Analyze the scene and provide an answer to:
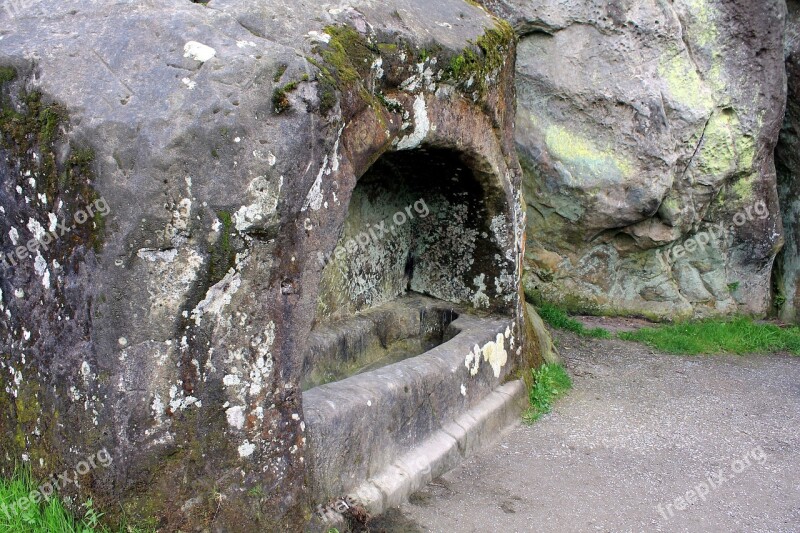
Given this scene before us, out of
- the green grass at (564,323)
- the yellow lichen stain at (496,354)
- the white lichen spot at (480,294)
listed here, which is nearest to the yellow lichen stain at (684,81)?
the green grass at (564,323)

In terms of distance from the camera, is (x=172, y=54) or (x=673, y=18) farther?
(x=673, y=18)

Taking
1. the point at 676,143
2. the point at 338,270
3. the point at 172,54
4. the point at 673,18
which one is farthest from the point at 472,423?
the point at 673,18

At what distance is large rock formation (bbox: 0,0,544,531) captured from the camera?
2.38 m

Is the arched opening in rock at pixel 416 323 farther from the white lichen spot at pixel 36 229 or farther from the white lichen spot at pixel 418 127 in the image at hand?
the white lichen spot at pixel 36 229

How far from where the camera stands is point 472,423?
4004 mm

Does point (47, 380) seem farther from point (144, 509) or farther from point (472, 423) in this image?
point (472, 423)

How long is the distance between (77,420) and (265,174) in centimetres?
103

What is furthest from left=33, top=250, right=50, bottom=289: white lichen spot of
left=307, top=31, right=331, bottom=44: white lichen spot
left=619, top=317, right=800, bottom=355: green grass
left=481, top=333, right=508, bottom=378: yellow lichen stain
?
left=619, top=317, right=800, bottom=355: green grass

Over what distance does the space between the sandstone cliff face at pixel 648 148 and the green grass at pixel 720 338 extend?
41cm

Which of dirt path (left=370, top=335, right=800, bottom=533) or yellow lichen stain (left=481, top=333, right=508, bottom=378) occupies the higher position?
yellow lichen stain (left=481, top=333, right=508, bottom=378)

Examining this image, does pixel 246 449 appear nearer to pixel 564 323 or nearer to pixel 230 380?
pixel 230 380

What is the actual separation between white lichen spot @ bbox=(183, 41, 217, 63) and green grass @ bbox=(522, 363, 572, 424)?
9.74 feet

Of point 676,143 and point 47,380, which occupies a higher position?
point 676,143

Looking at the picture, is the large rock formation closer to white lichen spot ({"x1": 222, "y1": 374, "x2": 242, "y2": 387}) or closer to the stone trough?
white lichen spot ({"x1": 222, "y1": 374, "x2": 242, "y2": 387})
